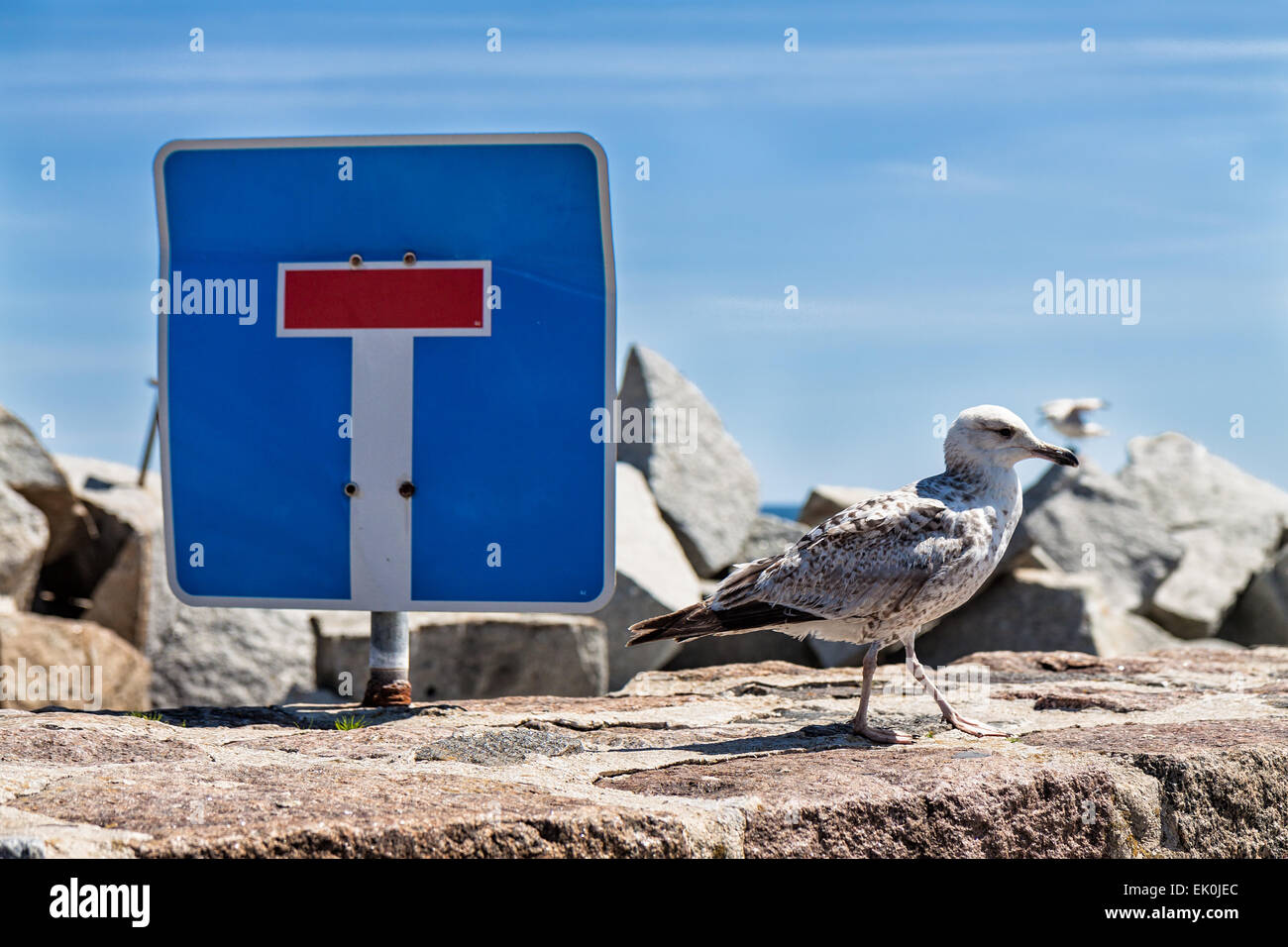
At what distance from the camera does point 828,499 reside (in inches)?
→ 472

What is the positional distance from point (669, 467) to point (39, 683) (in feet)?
20.3

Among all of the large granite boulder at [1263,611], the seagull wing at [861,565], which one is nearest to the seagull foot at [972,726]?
the seagull wing at [861,565]

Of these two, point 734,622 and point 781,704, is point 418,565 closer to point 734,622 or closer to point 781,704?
point 734,622

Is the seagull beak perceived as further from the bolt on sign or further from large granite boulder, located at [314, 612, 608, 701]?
large granite boulder, located at [314, 612, 608, 701]

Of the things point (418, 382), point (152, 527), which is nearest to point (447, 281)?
point (418, 382)

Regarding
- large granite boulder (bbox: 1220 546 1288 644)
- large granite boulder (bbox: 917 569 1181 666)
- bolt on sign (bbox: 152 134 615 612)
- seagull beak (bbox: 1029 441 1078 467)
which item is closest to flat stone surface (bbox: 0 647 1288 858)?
bolt on sign (bbox: 152 134 615 612)

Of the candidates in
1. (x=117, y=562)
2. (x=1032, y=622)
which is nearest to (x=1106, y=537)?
(x=1032, y=622)

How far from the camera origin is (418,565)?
4.08 metres

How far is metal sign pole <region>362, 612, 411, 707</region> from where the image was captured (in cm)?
421

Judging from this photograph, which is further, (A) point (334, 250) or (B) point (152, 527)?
(B) point (152, 527)

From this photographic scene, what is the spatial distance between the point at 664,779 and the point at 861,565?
1201 mm

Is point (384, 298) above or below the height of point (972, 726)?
above

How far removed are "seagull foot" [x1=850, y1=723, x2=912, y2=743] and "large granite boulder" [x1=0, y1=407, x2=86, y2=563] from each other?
28.2 ft

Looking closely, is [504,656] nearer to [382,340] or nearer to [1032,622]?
[1032,622]
